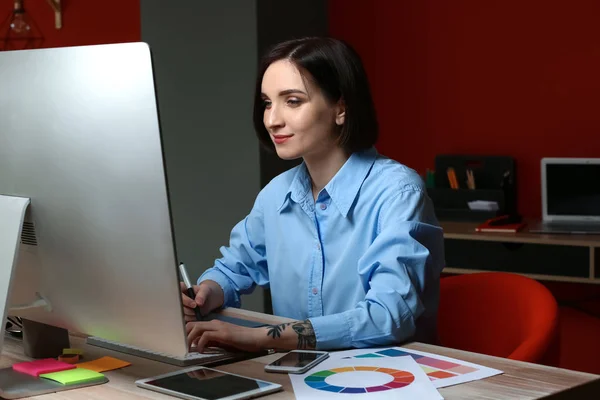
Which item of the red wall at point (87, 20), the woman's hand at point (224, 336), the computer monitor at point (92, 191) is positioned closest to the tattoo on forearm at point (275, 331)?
the woman's hand at point (224, 336)

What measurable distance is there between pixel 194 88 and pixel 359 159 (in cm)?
168

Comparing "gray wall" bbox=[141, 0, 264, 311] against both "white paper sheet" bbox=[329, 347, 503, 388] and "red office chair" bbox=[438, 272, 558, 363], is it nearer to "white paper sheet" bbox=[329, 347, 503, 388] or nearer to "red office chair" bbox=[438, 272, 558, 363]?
"red office chair" bbox=[438, 272, 558, 363]

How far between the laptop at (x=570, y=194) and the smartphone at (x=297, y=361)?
195 centimetres

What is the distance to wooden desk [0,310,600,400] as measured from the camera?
1320 millimetres

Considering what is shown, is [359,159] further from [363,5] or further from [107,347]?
[363,5]

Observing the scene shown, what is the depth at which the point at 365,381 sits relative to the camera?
1.37 meters

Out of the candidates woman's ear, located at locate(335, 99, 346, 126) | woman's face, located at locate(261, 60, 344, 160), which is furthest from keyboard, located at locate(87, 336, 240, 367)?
woman's ear, located at locate(335, 99, 346, 126)

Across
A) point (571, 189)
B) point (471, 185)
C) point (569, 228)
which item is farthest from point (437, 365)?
point (471, 185)

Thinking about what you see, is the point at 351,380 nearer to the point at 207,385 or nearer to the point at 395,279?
the point at 207,385

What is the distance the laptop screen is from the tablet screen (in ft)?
7.56

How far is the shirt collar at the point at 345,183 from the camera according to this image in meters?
1.90

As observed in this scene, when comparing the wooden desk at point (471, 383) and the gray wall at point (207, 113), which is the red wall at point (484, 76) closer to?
the gray wall at point (207, 113)

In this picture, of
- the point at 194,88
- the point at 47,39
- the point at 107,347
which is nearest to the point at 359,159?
the point at 107,347

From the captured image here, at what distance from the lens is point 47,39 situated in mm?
4820
